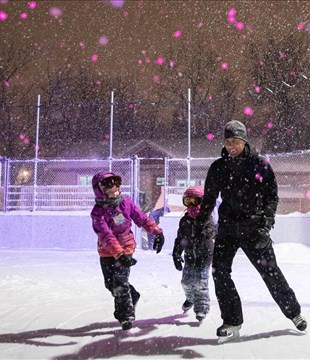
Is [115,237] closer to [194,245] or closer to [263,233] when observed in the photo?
[194,245]

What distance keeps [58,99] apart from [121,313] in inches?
1295

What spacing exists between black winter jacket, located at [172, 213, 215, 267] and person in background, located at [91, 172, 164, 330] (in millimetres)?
408

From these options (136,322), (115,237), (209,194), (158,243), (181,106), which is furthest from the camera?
(181,106)

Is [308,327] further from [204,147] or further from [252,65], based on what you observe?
[252,65]

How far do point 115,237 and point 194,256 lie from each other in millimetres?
892

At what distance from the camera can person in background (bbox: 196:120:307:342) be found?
3.72 metres

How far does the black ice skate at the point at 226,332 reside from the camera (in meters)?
3.69

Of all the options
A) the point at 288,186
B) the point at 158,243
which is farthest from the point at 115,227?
the point at 288,186

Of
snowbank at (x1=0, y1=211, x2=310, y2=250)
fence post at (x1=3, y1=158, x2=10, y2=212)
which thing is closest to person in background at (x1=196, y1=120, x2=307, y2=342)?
snowbank at (x1=0, y1=211, x2=310, y2=250)

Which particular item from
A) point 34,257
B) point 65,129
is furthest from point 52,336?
point 65,129

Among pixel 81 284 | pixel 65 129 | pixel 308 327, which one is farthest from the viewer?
pixel 65 129

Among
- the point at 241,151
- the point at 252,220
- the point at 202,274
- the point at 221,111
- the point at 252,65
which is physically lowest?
the point at 202,274

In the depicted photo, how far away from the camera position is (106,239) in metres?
4.10

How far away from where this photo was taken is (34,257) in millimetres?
11297
